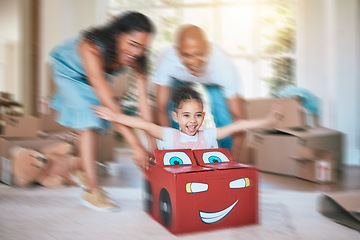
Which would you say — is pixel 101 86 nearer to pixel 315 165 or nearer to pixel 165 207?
pixel 165 207

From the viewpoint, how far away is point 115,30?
4.80ft

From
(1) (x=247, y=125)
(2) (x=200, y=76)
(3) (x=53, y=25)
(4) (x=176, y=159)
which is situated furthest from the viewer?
(3) (x=53, y=25)

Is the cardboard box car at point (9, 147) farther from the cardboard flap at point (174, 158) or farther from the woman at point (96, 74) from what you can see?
the cardboard flap at point (174, 158)

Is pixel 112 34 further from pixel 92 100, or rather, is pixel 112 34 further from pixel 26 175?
pixel 26 175

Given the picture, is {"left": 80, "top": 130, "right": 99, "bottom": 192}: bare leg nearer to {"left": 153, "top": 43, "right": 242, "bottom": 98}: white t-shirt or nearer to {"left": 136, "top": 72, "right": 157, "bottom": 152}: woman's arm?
{"left": 136, "top": 72, "right": 157, "bottom": 152}: woman's arm

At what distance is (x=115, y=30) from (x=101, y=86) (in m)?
0.23

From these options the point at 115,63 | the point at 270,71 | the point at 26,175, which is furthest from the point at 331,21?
the point at 26,175

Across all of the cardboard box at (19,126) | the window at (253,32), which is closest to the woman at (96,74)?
the cardboard box at (19,126)

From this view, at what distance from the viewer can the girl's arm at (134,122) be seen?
1.41 metres

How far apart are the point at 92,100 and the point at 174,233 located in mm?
674

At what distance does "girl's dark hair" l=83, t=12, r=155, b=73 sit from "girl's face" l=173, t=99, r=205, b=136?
0.29m

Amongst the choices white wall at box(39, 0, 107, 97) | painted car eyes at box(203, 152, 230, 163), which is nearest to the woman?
painted car eyes at box(203, 152, 230, 163)

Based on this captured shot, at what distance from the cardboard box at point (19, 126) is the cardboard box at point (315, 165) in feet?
5.05

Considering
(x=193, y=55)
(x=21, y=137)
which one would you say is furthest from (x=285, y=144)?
(x=21, y=137)
